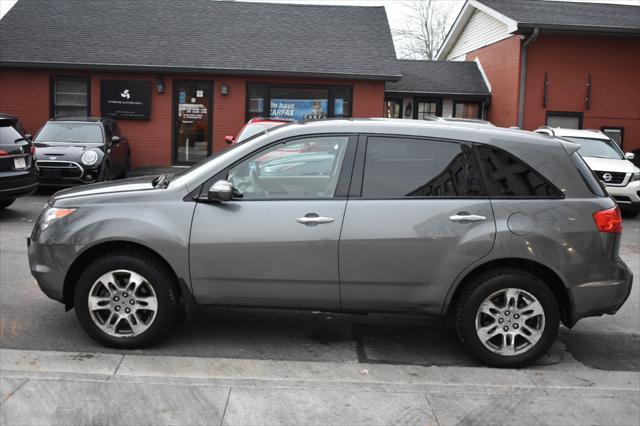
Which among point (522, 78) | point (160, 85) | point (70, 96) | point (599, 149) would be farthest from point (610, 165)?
point (70, 96)

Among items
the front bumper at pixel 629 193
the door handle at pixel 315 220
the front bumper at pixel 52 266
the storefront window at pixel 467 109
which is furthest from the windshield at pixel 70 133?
the storefront window at pixel 467 109

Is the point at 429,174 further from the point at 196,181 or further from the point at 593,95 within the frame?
the point at 593,95

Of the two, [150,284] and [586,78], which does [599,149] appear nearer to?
[586,78]

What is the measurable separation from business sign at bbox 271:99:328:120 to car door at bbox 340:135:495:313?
47.8 feet

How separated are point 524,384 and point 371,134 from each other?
1.98 meters

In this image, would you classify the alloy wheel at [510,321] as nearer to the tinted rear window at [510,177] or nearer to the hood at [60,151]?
the tinted rear window at [510,177]

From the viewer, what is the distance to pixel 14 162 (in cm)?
1023

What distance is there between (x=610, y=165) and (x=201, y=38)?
11811 millimetres

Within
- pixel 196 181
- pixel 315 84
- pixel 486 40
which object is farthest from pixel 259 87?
pixel 196 181

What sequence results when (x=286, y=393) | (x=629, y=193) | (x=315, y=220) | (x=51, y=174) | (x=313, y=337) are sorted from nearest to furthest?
1. (x=286, y=393)
2. (x=315, y=220)
3. (x=313, y=337)
4. (x=629, y=193)
5. (x=51, y=174)

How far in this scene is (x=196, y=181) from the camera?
4840 mm

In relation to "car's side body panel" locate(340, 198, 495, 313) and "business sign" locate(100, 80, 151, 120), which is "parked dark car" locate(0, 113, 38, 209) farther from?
"business sign" locate(100, 80, 151, 120)

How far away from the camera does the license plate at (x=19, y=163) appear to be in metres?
10.2

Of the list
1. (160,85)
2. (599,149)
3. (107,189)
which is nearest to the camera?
(107,189)
